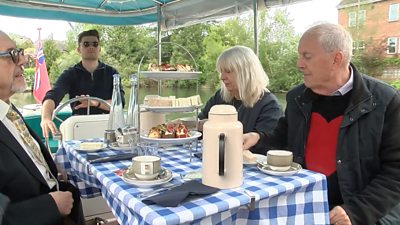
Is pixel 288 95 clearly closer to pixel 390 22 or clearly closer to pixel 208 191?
pixel 208 191

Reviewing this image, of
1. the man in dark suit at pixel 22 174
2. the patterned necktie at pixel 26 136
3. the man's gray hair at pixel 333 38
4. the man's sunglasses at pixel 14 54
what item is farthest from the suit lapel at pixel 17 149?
the man's gray hair at pixel 333 38

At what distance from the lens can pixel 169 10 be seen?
385 centimetres

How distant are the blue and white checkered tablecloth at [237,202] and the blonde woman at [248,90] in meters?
0.80

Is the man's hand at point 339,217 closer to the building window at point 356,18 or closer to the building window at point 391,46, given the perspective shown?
the building window at point 356,18

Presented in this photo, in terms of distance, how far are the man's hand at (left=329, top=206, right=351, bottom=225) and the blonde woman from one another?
2.29 ft

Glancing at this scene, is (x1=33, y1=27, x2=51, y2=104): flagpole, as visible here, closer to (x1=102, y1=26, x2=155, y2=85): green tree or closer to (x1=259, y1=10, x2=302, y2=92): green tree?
(x1=102, y1=26, x2=155, y2=85): green tree

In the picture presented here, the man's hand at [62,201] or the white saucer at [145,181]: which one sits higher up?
the white saucer at [145,181]

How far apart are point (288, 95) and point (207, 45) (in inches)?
149

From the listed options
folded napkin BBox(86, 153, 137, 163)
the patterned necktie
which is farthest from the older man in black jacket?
the patterned necktie

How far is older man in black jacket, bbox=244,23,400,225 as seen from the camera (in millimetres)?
1393

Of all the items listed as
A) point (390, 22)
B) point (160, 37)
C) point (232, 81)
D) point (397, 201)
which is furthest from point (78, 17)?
point (397, 201)

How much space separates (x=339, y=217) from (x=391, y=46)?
2881 mm

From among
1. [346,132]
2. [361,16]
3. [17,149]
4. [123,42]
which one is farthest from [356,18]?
[123,42]

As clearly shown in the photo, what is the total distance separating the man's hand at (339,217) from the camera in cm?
132
